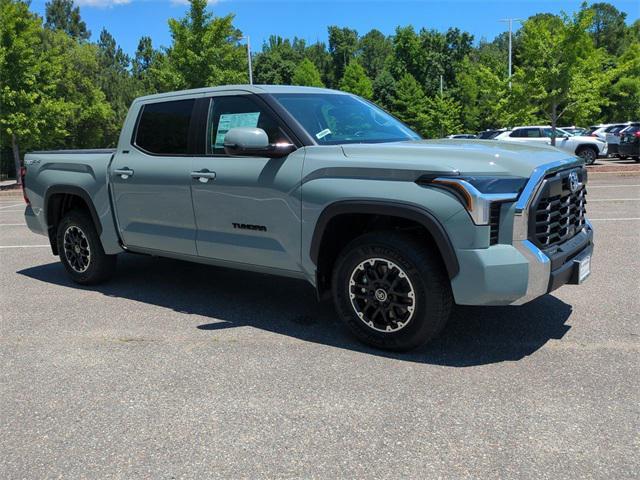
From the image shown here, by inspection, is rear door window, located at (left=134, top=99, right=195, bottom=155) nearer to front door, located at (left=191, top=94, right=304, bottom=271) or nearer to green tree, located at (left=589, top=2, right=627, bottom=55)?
front door, located at (left=191, top=94, right=304, bottom=271)

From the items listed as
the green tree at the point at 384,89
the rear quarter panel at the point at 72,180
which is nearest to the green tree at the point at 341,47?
the green tree at the point at 384,89

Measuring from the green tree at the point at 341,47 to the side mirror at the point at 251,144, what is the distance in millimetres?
99257

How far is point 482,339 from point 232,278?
299 cm

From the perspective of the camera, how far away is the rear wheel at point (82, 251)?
604cm

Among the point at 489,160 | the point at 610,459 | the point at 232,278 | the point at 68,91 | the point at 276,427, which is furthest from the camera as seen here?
the point at 68,91

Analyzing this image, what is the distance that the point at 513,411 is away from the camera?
3.21 metres

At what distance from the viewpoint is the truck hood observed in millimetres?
3604

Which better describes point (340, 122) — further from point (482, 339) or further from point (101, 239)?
point (101, 239)

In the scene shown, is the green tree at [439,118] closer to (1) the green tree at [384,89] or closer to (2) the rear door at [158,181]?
(1) the green tree at [384,89]

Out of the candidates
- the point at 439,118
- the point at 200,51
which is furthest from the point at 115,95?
the point at 439,118

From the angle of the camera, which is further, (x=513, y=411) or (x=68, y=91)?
(x=68, y=91)

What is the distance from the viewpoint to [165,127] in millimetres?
5340

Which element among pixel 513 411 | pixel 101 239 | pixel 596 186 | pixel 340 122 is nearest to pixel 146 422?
pixel 513 411

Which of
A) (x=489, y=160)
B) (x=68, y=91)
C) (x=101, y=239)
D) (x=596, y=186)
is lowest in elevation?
(x=596, y=186)
